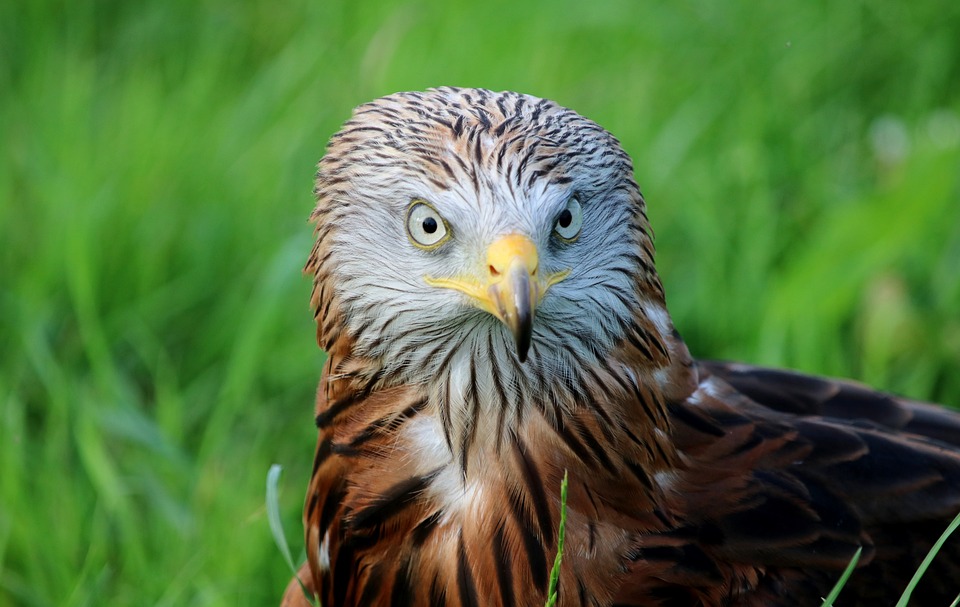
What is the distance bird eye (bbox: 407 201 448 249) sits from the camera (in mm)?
2520

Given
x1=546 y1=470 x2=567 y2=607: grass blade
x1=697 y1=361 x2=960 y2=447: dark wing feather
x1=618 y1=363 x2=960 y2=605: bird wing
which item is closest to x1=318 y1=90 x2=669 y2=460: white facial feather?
x1=546 y1=470 x2=567 y2=607: grass blade

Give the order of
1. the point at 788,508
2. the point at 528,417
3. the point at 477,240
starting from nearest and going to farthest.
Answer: the point at 477,240
the point at 528,417
the point at 788,508

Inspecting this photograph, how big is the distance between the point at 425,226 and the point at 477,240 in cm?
13

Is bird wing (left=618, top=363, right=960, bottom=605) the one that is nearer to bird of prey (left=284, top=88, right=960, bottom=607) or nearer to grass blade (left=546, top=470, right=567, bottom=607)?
bird of prey (left=284, top=88, right=960, bottom=607)

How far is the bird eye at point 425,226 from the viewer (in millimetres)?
2520

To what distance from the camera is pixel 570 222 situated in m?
2.58

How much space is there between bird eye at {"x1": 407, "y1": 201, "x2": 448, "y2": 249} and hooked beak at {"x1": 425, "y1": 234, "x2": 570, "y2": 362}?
0.12 meters

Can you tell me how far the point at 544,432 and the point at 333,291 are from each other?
562mm

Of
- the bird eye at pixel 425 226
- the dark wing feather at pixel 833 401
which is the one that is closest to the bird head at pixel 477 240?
the bird eye at pixel 425 226

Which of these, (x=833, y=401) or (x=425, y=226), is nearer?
(x=425, y=226)

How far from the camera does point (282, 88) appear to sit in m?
5.62

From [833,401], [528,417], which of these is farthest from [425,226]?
[833,401]

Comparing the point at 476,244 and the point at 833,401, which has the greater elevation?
the point at 476,244

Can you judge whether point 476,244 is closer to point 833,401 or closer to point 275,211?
point 833,401
